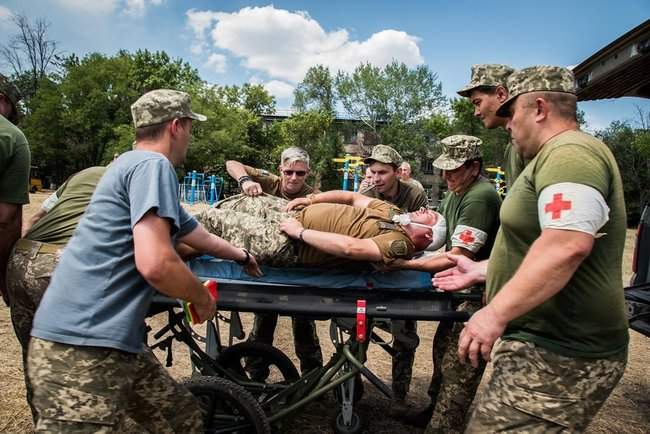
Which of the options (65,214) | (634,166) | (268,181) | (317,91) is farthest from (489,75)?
(317,91)

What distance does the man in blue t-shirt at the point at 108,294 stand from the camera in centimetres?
187

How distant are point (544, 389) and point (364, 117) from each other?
6053 centimetres

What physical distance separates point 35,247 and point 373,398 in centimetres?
280

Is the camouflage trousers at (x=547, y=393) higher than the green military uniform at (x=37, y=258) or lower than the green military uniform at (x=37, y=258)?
lower

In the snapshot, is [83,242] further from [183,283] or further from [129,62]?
[129,62]

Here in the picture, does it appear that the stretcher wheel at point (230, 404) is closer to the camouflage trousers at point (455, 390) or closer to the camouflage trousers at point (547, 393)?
the camouflage trousers at point (455, 390)

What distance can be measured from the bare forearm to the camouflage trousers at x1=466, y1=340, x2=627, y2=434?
0.28 m

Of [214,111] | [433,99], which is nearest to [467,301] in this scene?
[214,111]

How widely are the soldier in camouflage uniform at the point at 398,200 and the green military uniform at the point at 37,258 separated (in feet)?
6.57

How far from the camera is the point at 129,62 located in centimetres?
4525

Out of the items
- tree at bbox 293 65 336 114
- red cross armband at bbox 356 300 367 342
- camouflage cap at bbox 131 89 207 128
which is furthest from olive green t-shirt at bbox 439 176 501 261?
tree at bbox 293 65 336 114

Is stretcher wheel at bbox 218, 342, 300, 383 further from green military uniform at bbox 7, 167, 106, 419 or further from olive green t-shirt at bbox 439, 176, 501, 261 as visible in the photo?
olive green t-shirt at bbox 439, 176, 501, 261

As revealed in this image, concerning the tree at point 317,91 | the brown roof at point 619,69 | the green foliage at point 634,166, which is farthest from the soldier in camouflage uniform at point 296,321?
the tree at point 317,91

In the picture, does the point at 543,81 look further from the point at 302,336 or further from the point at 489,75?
the point at 302,336
